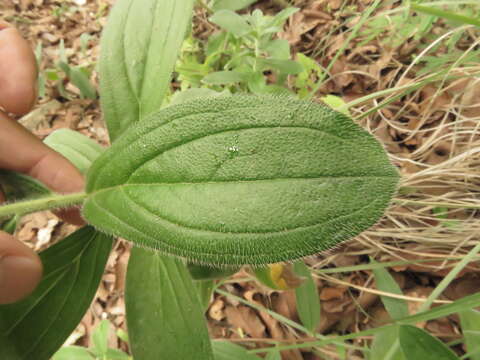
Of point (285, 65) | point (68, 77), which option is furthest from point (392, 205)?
point (68, 77)

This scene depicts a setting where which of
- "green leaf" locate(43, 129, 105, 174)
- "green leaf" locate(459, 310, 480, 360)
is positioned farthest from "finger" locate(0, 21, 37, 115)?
"green leaf" locate(459, 310, 480, 360)

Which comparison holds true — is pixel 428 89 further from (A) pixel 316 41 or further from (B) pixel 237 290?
(B) pixel 237 290

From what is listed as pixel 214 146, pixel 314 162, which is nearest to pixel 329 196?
pixel 314 162

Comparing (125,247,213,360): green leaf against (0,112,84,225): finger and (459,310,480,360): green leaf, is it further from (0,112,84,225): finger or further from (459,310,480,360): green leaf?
(459,310,480,360): green leaf

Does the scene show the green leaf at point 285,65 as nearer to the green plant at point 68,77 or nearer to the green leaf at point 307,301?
the green leaf at point 307,301

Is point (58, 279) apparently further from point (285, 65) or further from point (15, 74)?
point (285, 65)

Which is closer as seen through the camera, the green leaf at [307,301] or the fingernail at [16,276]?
the fingernail at [16,276]

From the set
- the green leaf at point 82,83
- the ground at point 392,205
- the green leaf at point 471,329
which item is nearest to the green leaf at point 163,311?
the ground at point 392,205
